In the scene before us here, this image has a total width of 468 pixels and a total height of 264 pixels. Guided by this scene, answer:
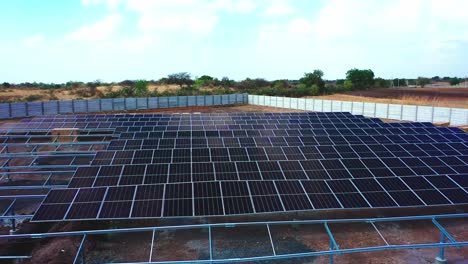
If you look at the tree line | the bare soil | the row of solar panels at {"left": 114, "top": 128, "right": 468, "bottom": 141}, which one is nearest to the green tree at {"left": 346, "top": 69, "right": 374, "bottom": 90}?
the tree line

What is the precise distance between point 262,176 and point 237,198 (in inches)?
105

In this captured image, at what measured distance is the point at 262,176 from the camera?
15172 mm

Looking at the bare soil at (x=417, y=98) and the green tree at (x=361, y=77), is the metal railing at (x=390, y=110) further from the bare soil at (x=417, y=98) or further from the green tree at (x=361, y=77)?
the green tree at (x=361, y=77)

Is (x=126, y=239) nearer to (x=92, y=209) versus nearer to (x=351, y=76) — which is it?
(x=92, y=209)

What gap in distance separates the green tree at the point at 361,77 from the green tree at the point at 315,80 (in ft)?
107

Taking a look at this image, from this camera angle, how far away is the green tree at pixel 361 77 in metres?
136

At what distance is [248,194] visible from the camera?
13.1 metres

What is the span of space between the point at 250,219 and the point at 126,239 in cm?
530

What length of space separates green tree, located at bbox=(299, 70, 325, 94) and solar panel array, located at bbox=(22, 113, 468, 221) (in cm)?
7950

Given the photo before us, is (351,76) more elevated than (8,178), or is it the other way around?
(351,76)

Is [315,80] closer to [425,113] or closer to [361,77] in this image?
[361,77]

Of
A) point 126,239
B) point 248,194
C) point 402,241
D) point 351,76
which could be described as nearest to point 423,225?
point 402,241

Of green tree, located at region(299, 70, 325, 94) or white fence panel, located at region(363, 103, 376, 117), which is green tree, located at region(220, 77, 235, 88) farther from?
white fence panel, located at region(363, 103, 376, 117)

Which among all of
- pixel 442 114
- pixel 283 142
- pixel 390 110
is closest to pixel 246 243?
pixel 283 142
